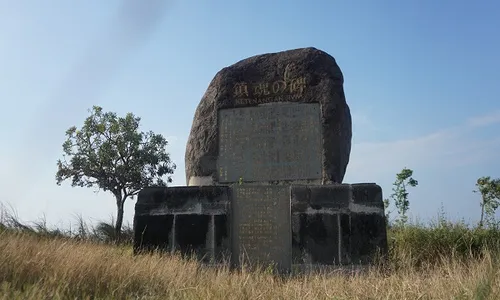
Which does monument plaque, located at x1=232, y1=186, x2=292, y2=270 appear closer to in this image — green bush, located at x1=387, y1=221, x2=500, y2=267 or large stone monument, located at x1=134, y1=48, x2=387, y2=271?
large stone monument, located at x1=134, y1=48, x2=387, y2=271

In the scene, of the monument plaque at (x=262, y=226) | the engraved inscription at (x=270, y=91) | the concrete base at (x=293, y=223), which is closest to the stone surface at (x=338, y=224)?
the concrete base at (x=293, y=223)

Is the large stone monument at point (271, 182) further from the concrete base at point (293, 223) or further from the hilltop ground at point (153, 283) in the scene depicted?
the hilltop ground at point (153, 283)

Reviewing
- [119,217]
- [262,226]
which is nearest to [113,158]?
[119,217]

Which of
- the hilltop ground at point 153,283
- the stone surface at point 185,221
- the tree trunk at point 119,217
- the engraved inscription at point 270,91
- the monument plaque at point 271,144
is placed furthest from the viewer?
the tree trunk at point 119,217

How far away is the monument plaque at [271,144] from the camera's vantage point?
6855 millimetres

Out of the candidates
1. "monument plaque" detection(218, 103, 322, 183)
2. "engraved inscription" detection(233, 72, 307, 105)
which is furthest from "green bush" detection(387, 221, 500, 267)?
"engraved inscription" detection(233, 72, 307, 105)

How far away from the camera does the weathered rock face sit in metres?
6.98

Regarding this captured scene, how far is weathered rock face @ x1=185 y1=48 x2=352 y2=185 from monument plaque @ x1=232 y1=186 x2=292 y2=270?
0.81m

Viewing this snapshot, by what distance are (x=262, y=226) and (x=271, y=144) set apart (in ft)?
4.08

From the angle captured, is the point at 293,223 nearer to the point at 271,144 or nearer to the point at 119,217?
the point at 271,144

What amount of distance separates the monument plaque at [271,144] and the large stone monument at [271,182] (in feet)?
0.05

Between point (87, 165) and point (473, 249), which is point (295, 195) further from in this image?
point (87, 165)

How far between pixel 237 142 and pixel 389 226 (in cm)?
379

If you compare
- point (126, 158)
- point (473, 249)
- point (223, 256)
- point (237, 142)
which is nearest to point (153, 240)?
point (223, 256)
